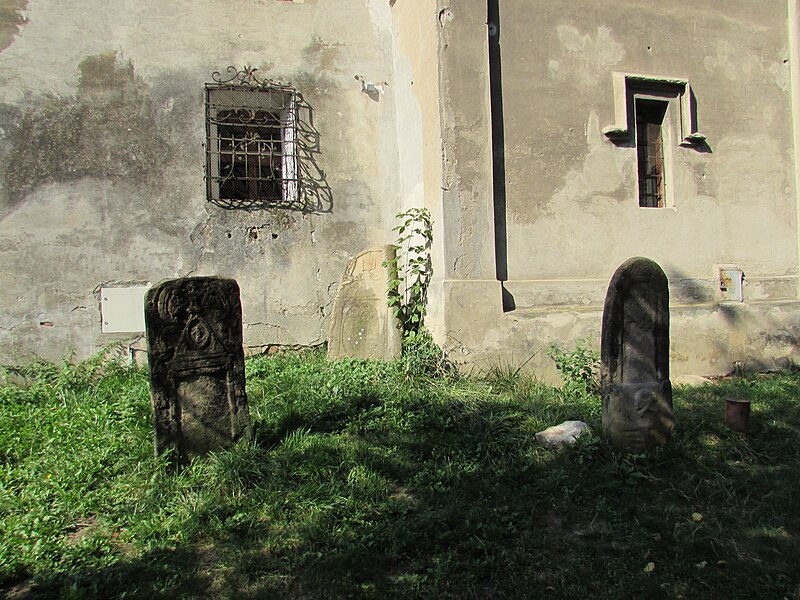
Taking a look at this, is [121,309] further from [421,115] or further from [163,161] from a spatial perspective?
[421,115]

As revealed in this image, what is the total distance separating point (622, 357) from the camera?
4.02m

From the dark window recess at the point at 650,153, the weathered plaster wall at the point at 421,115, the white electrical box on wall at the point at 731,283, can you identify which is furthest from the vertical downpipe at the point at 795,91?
the weathered plaster wall at the point at 421,115

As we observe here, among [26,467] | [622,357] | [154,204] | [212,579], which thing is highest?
[154,204]

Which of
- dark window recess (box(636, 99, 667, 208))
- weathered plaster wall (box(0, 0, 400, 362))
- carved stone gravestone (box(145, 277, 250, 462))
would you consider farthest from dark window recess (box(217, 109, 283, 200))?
dark window recess (box(636, 99, 667, 208))

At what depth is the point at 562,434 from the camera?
4008 mm

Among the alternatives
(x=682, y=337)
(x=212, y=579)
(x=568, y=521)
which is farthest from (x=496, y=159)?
(x=212, y=579)

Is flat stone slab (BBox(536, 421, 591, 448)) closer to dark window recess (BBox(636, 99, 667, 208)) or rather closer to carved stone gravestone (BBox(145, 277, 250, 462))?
carved stone gravestone (BBox(145, 277, 250, 462))

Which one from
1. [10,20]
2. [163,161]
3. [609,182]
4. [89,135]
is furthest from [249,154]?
[609,182]

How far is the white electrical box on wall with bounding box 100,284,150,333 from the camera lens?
6422 mm

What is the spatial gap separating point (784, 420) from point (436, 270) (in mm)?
3313

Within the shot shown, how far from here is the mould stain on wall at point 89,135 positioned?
20.4 feet

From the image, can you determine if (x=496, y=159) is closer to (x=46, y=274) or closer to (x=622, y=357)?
(x=622, y=357)

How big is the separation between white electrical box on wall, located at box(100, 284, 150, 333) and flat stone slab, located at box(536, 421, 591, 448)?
478cm

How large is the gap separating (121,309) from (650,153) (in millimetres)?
6604
